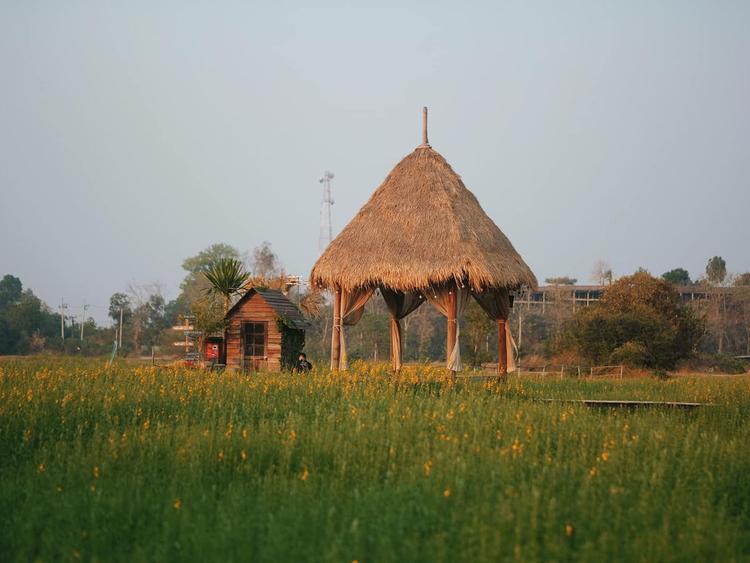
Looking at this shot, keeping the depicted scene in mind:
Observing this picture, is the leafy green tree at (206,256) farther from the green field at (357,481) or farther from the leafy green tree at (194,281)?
the green field at (357,481)

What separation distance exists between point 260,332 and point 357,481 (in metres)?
17.3

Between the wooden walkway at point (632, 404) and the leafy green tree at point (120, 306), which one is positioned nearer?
the wooden walkway at point (632, 404)

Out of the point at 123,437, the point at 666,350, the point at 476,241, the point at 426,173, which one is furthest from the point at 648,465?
the point at 666,350

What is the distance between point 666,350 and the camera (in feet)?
102

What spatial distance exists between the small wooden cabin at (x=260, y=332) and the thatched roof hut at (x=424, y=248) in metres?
5.64

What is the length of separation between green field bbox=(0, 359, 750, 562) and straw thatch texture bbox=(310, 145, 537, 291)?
5060 mm

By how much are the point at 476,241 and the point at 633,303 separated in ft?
57.7

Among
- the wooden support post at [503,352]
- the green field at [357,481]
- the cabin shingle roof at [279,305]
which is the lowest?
the green field at [357,481]

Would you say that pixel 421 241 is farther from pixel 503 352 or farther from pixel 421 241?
pixel 503 352

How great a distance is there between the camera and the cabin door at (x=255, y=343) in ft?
80.3

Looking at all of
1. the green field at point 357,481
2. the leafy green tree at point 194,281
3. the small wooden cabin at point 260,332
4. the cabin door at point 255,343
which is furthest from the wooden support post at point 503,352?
the leafy green tree at point 194,281

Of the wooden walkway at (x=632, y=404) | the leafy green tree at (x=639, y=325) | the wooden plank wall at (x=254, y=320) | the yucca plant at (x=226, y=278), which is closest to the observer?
the wooden walkway at (x=632, y=404)

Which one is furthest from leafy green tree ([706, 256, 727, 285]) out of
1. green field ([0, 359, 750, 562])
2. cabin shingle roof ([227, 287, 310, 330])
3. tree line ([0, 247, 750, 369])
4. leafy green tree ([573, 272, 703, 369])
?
green field ([0, 359, 750, 562])

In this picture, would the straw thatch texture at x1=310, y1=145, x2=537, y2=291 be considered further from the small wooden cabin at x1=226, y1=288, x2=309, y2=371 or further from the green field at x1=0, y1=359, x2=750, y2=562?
the small wooden cabin at x1=226, y1=288, x2=309, y2=371
